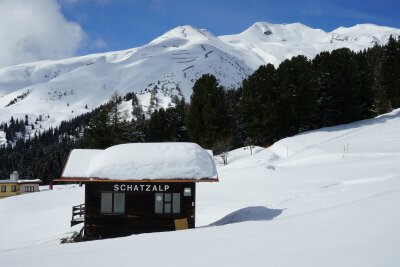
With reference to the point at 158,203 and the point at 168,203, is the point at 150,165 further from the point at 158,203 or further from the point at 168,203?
the point at 168,203

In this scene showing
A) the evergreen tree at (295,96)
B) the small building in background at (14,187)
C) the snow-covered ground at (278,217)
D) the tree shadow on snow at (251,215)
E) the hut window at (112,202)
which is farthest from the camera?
the small building in background at (14,187)

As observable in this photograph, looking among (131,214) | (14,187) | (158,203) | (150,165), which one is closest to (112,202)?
(131,214)

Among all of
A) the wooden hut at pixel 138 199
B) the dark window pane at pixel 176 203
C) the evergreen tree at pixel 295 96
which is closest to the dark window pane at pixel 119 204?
the wooden hut at pixel 138 199

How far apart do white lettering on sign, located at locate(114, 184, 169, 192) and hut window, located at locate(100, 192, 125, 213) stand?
0.35 meters

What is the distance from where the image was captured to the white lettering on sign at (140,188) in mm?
21719

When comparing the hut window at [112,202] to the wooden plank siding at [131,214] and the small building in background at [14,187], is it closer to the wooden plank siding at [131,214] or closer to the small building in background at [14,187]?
the wooden plank siding at [131,214]

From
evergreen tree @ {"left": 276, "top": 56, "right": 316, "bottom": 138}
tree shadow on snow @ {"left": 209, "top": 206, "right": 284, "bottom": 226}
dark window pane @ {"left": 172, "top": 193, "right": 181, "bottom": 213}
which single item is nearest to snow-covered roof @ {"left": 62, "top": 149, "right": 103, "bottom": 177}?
dark window pane @ {"left": 172, "top": 193, "right": 181, "bottom": 213}

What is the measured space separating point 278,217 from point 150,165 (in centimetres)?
698

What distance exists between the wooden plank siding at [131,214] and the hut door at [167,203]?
0.16 m

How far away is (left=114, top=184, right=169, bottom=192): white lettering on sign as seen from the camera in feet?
71.3

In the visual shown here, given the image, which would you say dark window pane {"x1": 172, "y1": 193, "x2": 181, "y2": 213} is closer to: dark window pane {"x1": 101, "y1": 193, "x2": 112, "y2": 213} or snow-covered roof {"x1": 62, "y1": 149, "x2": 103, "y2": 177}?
dark window pane {"x1": 101, "y1": 193, "x2": 112, "y2": 213}

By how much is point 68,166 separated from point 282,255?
17.2 metres

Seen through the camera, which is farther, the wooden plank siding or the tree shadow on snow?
the wooden plank siding

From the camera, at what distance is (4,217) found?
3438cm
